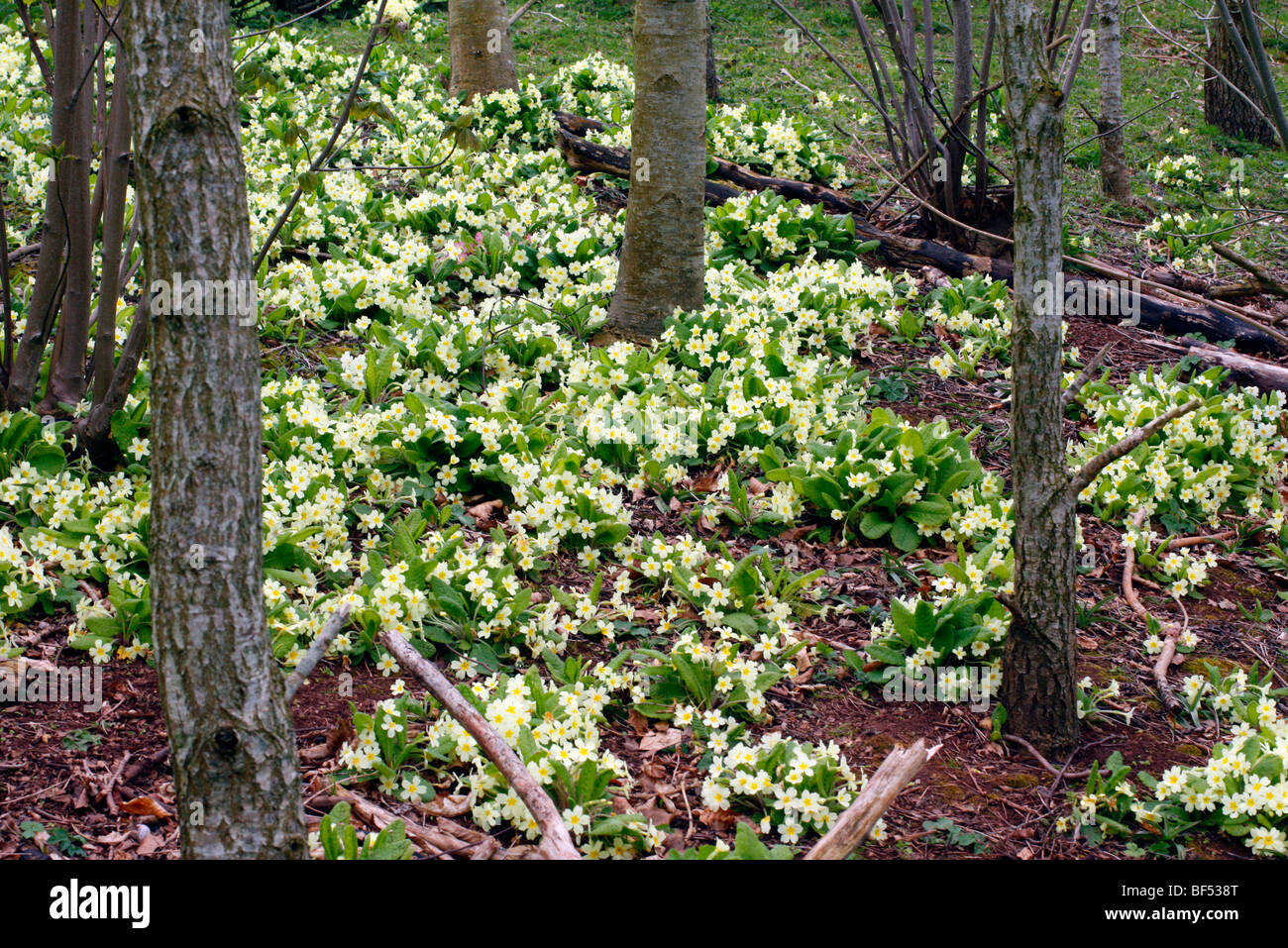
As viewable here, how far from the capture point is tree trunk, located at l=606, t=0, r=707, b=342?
5527 millimetres

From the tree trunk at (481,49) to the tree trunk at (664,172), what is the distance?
12.1ft

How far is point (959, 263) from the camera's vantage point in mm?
7125

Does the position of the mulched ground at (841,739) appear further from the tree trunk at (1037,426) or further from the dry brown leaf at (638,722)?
the tree trunk at (1037,426)

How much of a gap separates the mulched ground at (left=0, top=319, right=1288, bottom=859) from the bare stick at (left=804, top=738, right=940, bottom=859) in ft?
0.62

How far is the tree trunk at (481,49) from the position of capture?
8.83m

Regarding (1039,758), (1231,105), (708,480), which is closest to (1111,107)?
(1231,105)

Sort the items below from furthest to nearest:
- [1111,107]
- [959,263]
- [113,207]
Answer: [1111,107], [959,263], [113,207]

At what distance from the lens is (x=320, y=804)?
277 centimetres

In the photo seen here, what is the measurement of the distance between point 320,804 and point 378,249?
425 cm

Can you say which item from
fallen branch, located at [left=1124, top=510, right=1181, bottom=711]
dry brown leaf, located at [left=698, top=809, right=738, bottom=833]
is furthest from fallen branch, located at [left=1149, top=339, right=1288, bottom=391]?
dry brown leaf, located at [left=698, top=809, right=738, bottom=833]

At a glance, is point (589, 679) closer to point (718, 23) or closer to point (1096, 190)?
point (1096, 190)

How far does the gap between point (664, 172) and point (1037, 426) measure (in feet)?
10.6

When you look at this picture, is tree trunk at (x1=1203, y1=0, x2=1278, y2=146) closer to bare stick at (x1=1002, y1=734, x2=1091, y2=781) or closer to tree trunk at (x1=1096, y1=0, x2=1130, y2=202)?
tree trunk at (x1=1096, y1=0, x2=1130, y2=202)

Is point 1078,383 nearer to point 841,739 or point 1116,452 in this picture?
point 1116,452
